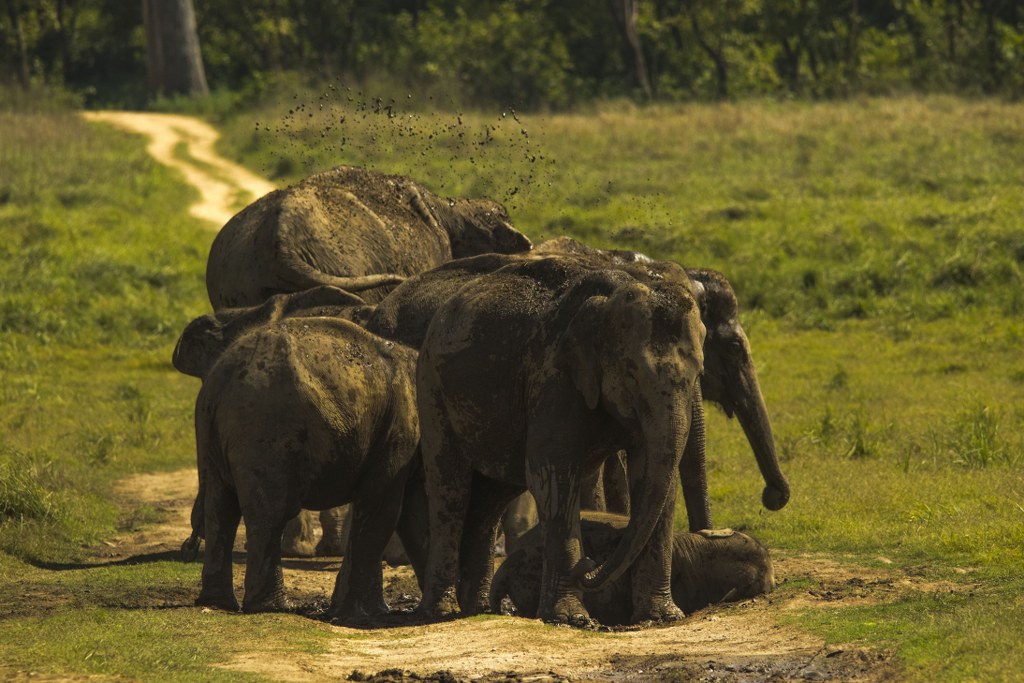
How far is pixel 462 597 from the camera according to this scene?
11.7 m

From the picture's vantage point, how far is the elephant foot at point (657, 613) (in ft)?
35.6

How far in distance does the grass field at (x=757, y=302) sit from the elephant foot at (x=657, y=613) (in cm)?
82

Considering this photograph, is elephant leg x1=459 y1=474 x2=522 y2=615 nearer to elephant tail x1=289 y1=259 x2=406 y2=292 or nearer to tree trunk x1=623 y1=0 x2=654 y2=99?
elephant tail x1=289 y1=259 x2=406 y2=292

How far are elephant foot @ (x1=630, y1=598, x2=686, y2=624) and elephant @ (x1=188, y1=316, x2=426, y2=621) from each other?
1.75 metres

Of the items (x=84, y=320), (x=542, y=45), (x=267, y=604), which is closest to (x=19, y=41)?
(x=542, y=45)

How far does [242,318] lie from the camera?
42.3ft

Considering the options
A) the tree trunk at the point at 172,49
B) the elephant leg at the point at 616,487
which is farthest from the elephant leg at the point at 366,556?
the tree trunk at the point at 172,49

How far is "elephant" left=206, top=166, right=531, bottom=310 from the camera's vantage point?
14531 millimetres

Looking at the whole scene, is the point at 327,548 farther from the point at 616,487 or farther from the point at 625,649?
the point at 625,649

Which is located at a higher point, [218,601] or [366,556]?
[366,556]

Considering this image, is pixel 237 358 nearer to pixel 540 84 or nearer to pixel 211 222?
pixel 211 222

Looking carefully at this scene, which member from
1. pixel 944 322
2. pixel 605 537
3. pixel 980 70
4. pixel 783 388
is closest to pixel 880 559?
pixel 605 537

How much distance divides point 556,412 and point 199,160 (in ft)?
98.6

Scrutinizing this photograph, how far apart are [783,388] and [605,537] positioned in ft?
31.5
